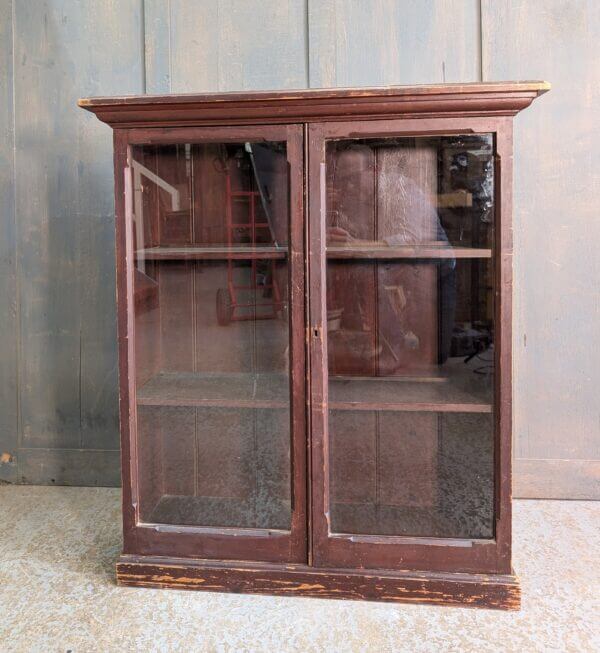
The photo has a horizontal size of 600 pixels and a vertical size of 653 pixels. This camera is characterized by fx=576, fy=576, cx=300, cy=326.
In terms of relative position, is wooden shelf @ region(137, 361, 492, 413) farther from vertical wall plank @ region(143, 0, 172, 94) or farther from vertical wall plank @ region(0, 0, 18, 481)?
vertical wall plank @ region(143, 0, 172, 94)

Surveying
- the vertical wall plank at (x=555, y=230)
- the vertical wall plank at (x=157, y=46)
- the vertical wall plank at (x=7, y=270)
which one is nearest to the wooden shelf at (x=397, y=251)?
the vertical wall plank at (x=555, y=230)

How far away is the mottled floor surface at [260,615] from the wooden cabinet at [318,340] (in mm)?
61

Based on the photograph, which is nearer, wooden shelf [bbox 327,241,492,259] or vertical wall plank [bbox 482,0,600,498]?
wooden shelf [bbox 327,241,492,259]

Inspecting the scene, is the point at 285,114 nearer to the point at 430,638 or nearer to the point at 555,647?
the point at 430,638

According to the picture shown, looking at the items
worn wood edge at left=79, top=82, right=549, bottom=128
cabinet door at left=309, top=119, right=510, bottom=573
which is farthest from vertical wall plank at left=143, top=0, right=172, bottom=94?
cabinet door at left=309, top=119, right=510, bottom=573

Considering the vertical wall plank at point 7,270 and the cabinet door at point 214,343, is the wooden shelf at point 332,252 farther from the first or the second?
the vertical wall plank at point 7,270

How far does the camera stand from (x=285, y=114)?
4.63 feet

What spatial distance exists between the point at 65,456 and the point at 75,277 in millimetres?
687

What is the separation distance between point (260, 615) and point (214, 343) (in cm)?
71

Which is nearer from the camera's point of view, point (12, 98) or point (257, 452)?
point (257, 452)

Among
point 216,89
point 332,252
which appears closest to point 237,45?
point 216,89

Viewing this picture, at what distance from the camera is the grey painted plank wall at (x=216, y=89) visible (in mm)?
1967

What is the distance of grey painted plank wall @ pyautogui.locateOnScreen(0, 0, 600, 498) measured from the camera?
197cm

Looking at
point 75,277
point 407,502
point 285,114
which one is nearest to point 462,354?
point 407,502
